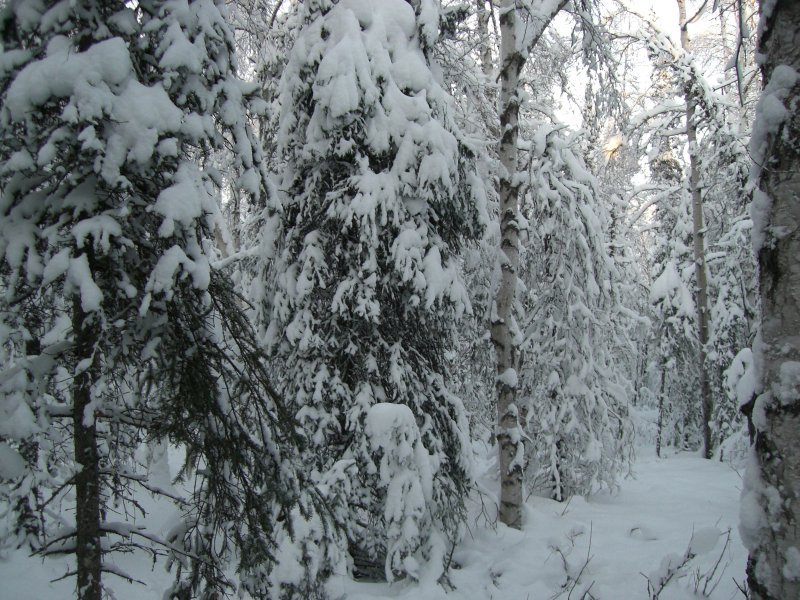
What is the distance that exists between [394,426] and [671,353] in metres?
13.4

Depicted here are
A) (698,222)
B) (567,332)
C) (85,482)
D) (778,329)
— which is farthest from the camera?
(698,222)

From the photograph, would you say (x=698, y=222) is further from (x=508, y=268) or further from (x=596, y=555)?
(x=596, y=555)

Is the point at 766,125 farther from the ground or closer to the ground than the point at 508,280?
closer to the ground

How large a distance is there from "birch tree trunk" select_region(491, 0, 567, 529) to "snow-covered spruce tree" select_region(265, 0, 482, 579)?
0.77 metres

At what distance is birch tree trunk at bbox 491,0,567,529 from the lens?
6891 mm

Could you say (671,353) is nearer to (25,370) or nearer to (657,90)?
(657,90)

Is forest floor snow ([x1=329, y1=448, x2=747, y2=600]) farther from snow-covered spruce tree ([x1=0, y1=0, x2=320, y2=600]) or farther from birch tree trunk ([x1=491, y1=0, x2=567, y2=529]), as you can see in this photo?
snow-covered spruce tree ([x1=0, y1=0, x2=320, y2=600])

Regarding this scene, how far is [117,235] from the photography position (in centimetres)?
270

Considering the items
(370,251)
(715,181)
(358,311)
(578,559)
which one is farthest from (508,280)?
(715,181)

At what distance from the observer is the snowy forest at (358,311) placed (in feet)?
8.57

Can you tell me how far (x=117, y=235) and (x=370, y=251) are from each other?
3178 mm

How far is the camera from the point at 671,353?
16078 millimetres

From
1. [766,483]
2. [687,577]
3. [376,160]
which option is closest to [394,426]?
[376,160]

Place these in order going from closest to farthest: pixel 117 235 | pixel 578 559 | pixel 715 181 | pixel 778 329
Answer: pixel 778 329 → pixel 117 235 → pixel 578 559 → pixel 715 181
